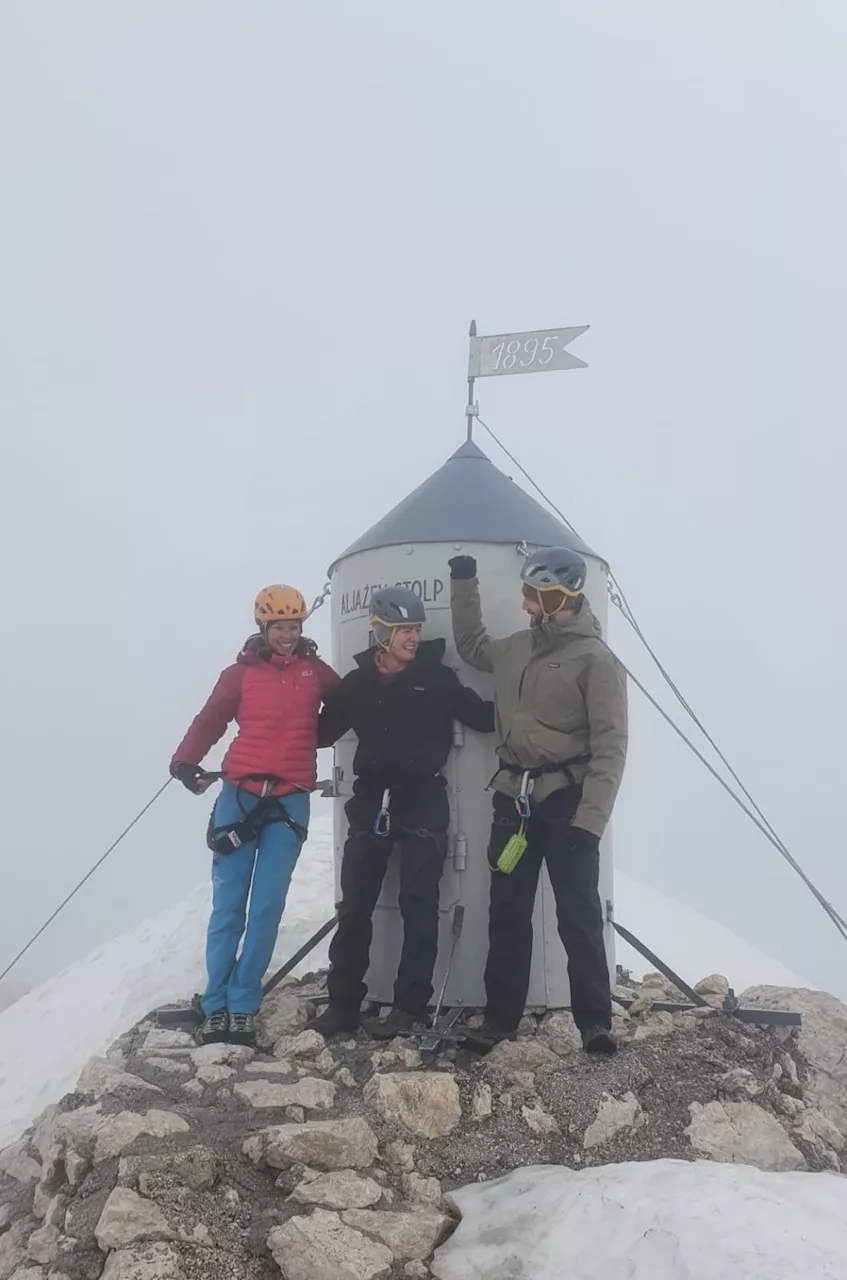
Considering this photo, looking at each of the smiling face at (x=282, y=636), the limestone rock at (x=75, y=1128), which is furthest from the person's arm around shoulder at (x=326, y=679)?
the limestone rock at (x=75, y=1128)

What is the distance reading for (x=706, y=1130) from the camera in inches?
201

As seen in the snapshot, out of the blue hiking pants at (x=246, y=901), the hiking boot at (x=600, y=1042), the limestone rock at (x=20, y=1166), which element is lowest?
the limestone rock at (x=20, y=1166)

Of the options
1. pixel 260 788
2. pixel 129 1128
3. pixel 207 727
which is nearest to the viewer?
pixel 129 1128

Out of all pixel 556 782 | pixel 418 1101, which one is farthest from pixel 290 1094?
pixel 556 782

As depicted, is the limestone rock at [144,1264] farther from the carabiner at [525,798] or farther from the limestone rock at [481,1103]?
the carabiner at [525,798]

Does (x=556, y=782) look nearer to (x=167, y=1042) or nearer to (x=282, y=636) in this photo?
(x=282, y=636)

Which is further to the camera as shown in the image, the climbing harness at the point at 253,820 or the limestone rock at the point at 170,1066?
the climbing harness at the point at 253,820

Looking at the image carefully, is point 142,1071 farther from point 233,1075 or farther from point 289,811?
point 289,811

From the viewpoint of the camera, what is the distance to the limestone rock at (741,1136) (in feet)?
16.3

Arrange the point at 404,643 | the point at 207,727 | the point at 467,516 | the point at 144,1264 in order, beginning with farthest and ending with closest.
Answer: the point at 467,516, the point at 207,727, the point at 404,643, the point at 144,1264

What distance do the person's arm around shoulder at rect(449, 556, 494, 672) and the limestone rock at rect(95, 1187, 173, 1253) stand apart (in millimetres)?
3472

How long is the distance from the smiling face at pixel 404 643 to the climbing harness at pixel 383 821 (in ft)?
2.75

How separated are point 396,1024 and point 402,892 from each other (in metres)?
0.74

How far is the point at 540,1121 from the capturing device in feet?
16.8
